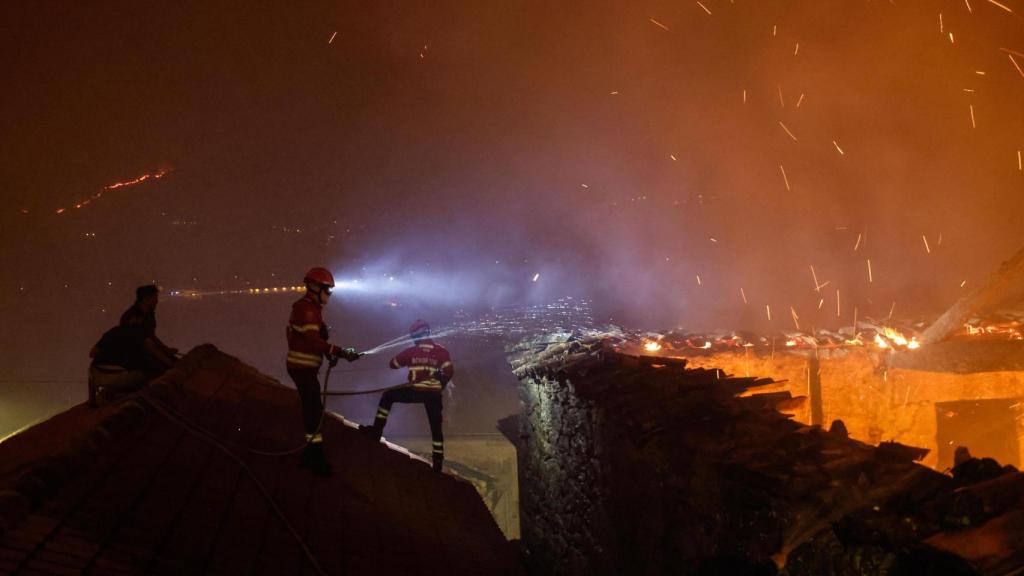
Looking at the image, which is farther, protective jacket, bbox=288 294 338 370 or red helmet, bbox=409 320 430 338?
red helmet, bbox=409 320 430 338

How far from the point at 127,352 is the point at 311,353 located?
2989mm

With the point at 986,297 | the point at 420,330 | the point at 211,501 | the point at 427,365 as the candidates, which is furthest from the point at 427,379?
the point at 986,297

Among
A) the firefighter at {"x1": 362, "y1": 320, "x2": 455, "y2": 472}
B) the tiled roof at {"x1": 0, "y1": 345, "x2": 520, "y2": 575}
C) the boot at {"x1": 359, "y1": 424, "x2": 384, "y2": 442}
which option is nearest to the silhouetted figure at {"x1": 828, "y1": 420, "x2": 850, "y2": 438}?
the tiled roof at {"x1": 0, "y1": 345, "x2": 520, "y2": 575}

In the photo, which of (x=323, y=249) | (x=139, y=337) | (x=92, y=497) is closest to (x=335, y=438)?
(x=139, y=337)

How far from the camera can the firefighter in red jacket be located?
6.11 metres

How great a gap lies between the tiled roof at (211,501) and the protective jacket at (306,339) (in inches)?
42.0

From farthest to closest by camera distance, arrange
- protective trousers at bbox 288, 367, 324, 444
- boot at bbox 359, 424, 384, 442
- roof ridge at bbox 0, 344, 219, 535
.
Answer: boot at bbox 359, 424, 384, 442 → protective trousers at bbox 288, 367, 324, 444 → roof ridge at bbox 0, 344, 219, 535

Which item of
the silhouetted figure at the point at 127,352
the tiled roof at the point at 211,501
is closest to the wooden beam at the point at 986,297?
the tiled roof at the point at 211,501

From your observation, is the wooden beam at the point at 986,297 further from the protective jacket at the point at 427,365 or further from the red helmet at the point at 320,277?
the red helmet at the point at 320,277

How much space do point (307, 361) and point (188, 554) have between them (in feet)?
8.05

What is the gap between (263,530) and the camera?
4.67 meters

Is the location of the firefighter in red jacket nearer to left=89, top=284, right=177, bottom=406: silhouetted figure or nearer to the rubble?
left=89, top=284, right=177, bottom=406: silhouetted figure

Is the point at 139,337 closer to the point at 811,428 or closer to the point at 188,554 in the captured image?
the point at 188,554

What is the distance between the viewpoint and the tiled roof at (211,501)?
12.1ft
